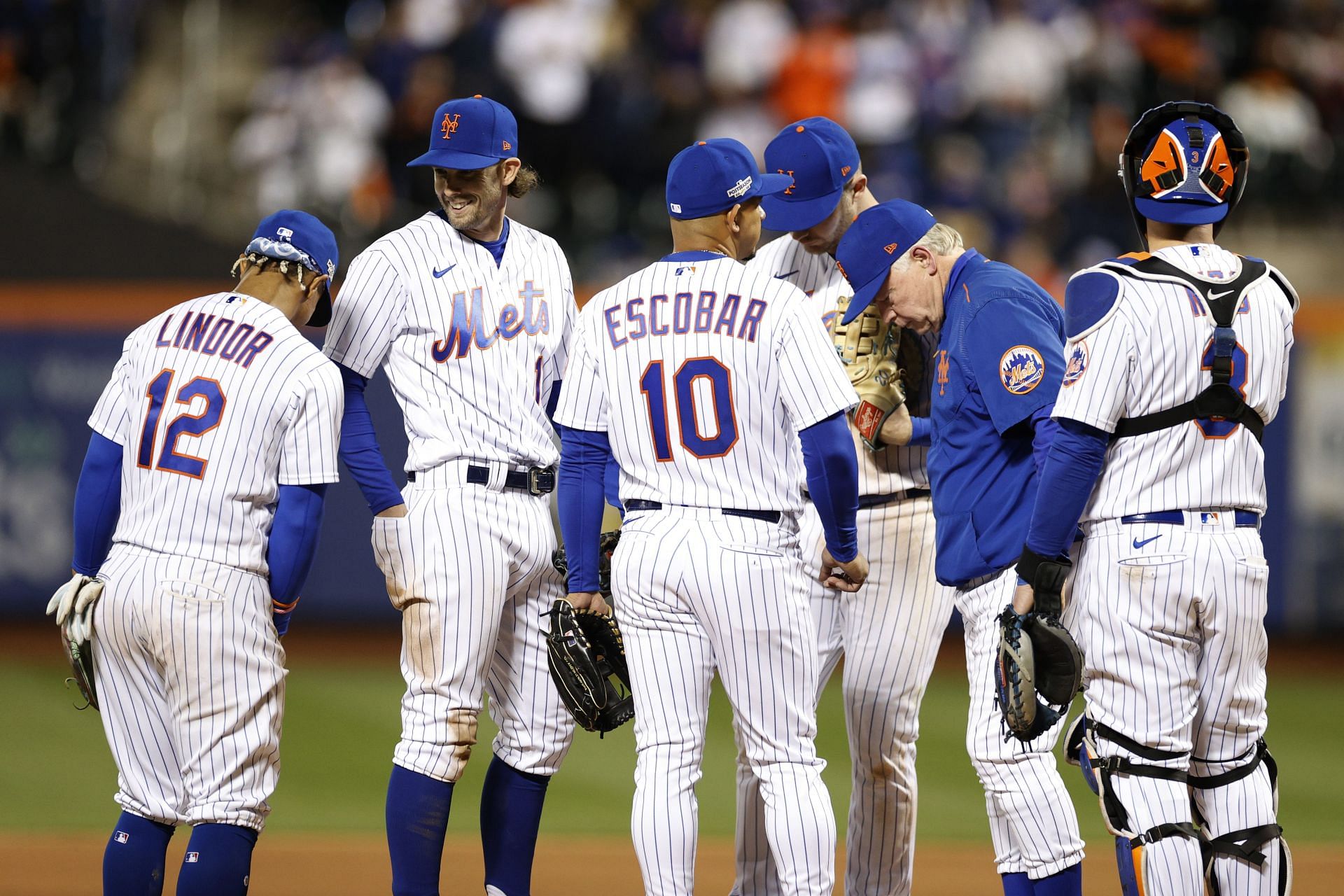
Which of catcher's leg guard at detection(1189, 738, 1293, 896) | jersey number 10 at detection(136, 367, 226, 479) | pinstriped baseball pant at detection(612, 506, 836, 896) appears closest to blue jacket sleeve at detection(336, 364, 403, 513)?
jersey number 10 at detection(136, 367, 226, 479)

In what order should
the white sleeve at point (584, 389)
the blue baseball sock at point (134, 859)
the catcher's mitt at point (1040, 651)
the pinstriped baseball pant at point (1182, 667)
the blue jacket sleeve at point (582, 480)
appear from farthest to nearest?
the blue jacket sleeve at point (582, 480)
the white sleeve at point (584, 389)
the blue baseball sock at point (134, 859)
the catcher's mitt at point (1040, 651)
the pinstriped baseball pant at point (1182, 667)

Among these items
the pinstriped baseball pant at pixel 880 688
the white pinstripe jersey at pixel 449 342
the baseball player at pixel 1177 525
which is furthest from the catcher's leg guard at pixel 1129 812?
the white pinstripe jersey at pixel 449 342

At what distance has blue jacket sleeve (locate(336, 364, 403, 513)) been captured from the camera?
4773 millimetres

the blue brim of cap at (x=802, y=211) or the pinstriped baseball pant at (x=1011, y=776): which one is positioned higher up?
the blue brim of cap at (x=802, y=211)

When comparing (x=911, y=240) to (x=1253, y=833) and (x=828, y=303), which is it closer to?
(x=828, y=303)

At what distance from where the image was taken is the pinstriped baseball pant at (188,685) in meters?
4.09

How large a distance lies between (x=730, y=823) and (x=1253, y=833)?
3.20 metres

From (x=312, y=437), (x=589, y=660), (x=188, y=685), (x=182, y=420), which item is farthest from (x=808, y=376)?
(x=188, y=685)

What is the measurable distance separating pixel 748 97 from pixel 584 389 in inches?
344

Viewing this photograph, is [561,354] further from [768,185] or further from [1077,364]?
[1077,364]

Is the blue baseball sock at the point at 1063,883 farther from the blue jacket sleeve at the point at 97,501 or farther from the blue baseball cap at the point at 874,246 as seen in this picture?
the blue jacket sleeve at the point at 97,501

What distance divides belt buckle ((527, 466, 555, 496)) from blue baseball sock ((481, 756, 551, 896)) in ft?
2.77

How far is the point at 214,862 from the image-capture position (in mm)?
4121

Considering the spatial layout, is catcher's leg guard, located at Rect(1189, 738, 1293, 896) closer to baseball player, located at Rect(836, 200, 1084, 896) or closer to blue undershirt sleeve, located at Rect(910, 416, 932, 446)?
baseball player, located at Rect(836, 200, 1084, 896)
